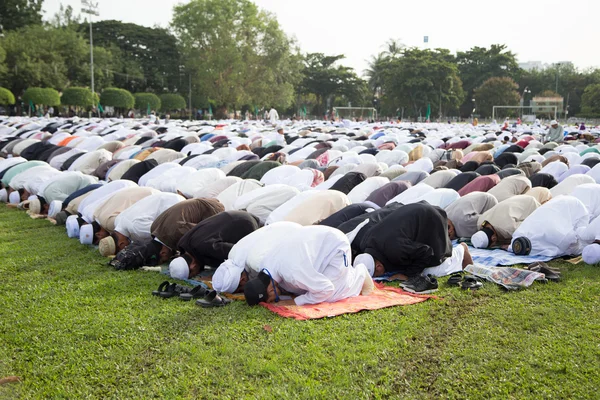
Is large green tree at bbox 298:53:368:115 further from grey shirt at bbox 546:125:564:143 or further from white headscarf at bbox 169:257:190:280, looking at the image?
white headscarf at bbox 169:257:190:280

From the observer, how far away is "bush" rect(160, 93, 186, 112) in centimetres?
4238

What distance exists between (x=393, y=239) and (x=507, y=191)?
2.67 meters

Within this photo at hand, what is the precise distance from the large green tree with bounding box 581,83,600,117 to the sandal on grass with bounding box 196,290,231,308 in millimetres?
44374

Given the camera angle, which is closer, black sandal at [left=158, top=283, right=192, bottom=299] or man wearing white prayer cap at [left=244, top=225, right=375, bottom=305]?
man wearing white prayer cap at [left=244, top=225, right=375, bottom=305]

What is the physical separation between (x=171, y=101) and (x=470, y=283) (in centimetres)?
3994

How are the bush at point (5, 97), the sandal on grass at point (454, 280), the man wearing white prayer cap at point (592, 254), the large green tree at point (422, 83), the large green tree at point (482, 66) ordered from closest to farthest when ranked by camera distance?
the sandal on grass at point (454, 280) < the man wearing white prayer cap at point (592, 254) < the bush at point (5, 97) < the large green tree at point (422, 83) < the large green tree at point (482, 66)

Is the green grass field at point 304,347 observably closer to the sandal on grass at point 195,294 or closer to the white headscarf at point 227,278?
the sandal on grass at point 195,294

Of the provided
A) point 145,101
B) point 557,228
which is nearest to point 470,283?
point 557,228

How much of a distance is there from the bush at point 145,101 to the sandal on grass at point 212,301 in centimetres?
3704

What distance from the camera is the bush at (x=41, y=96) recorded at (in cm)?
3163

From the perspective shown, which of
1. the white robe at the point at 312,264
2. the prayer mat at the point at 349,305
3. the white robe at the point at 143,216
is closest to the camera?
the prayer mat at the point at 349,305

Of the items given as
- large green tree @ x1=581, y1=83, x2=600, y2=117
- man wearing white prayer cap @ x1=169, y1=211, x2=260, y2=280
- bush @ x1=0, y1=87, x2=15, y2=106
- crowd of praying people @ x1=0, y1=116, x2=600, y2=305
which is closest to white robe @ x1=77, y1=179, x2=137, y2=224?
crowd of praying people @ x1=0, y1=116, x2=600, y2=305

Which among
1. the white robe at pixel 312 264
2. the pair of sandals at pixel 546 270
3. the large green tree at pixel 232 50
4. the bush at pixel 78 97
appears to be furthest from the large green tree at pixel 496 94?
the white robe at pixel 312 264

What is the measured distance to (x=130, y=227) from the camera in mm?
6250
